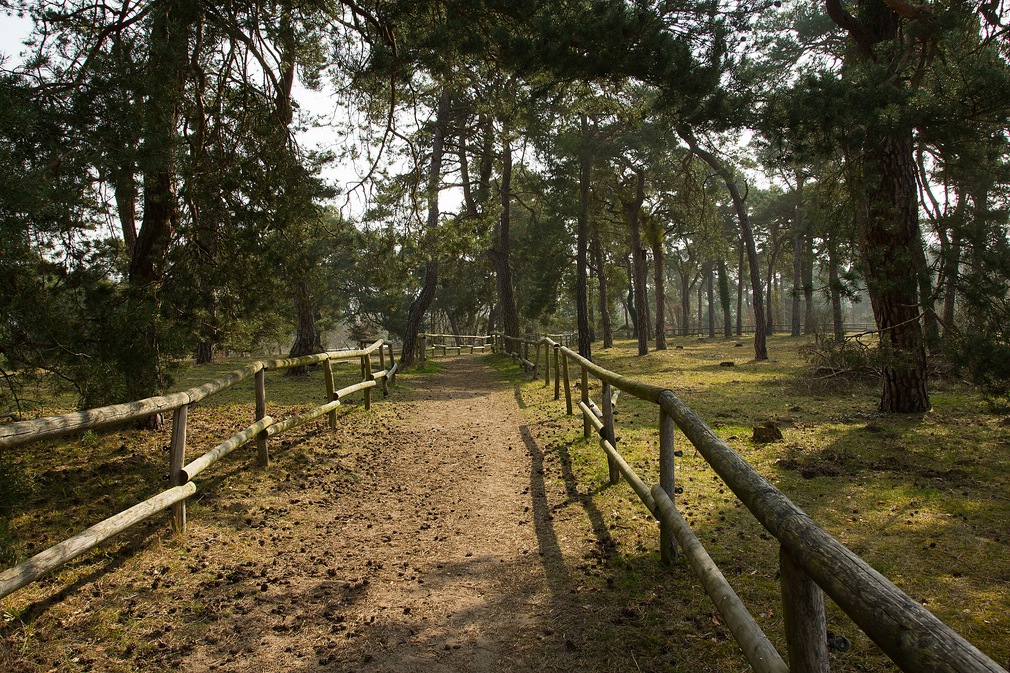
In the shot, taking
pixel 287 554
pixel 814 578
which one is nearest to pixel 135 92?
pixel 287 554

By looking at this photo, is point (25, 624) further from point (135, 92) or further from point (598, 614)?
point (135, 92)

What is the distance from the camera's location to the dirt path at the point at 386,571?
342cm

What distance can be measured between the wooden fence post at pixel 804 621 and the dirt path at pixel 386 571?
1.72m

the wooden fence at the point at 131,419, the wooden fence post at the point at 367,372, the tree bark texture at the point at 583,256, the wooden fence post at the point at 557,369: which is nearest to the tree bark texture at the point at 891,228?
the wooden fence post at the point at 557,369

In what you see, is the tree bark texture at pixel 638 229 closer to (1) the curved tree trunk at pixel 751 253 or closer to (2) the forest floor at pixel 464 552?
(1) the curved tree trunk at pixel 751 253

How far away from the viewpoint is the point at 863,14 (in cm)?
879

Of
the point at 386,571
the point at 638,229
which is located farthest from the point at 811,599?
the point at 638,229

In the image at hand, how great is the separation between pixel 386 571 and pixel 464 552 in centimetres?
65

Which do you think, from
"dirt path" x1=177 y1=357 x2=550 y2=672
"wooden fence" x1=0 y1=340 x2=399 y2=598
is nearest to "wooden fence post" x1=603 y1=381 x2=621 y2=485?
"dirt path" x1=177 y1=357 x2=550 y2=672

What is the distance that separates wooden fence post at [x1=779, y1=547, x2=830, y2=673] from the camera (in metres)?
1.85

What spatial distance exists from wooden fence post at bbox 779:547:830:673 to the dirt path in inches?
67.9

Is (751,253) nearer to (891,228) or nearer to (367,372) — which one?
(891,228)

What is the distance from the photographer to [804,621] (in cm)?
187

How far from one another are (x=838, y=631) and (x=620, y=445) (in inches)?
173
